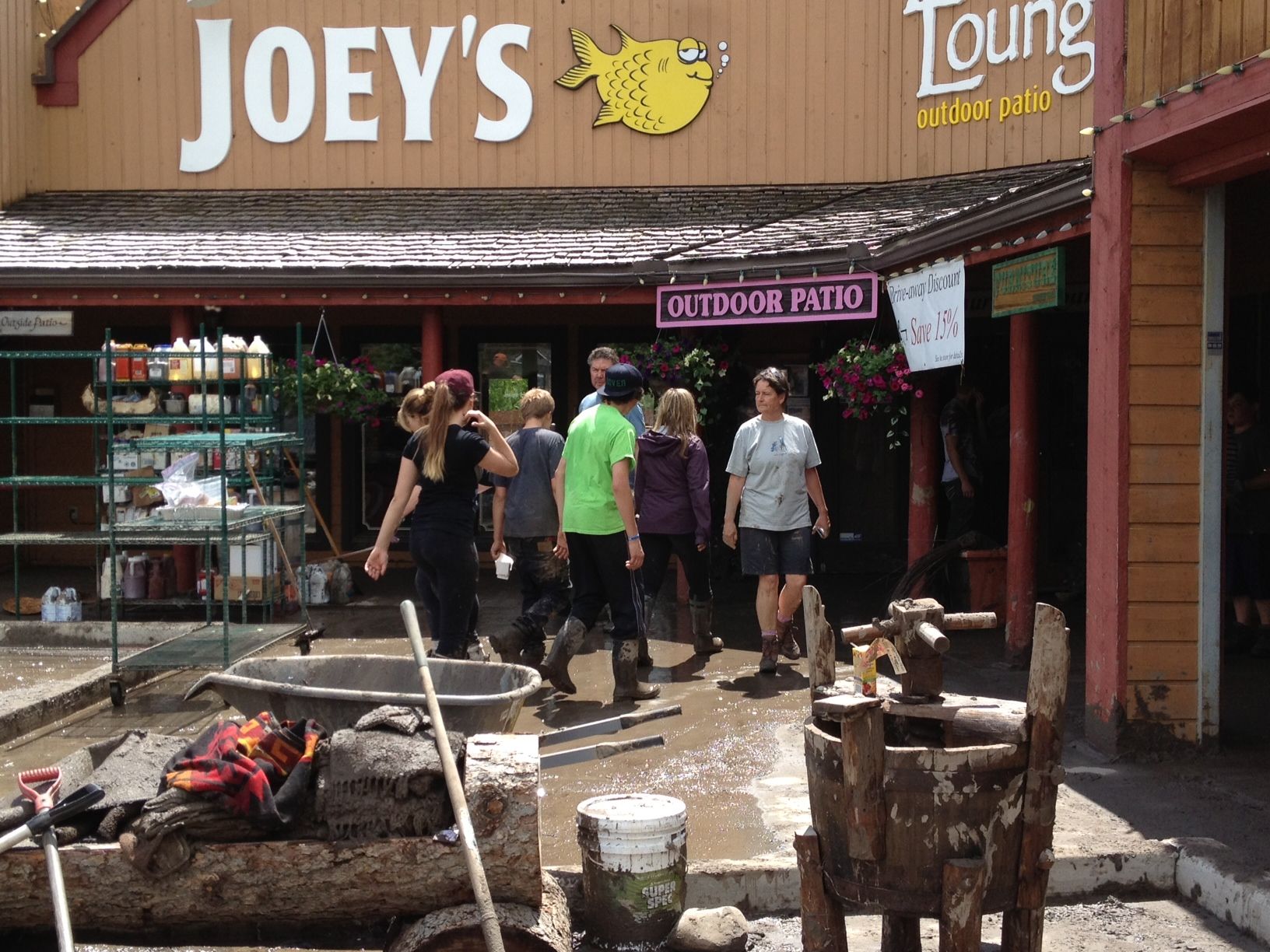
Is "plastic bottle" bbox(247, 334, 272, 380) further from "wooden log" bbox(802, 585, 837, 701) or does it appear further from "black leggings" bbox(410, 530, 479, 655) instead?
"wooden log" bbox(802, 585, 837, 701)

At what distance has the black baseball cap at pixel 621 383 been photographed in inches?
298

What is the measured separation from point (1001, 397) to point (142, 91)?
28.4 ft

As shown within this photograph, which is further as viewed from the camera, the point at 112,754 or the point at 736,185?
the point at 736,185

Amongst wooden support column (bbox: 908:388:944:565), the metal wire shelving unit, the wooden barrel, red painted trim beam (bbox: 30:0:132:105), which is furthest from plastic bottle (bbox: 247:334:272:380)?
the wooden barrel

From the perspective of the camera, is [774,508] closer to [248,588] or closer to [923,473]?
[923,473]

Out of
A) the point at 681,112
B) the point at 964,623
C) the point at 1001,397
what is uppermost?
the point at 681,112

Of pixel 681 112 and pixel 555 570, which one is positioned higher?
pixel 681 112

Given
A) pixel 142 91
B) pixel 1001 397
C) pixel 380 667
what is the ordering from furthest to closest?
pixel 142 91
pixel 1001 397
pixel 380 667

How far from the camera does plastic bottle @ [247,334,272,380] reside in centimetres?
917

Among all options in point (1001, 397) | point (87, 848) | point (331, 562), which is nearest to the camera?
point (87, 848)

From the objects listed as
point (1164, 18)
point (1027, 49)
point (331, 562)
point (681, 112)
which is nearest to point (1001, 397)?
point (1027, 49)

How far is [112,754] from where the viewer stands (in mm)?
4383

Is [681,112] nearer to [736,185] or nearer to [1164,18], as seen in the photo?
[736,185]

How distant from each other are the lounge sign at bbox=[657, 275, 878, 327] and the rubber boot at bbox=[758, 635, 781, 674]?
8.63 feet
